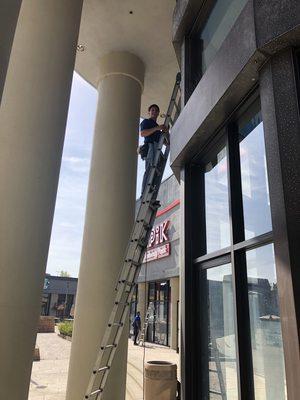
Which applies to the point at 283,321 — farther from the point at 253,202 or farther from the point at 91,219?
the point at 91,219

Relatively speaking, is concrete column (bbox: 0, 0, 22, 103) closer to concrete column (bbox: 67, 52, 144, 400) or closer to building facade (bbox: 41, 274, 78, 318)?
concrete column (bbox: 67, 52, 144, 400)

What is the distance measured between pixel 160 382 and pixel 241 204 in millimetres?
5025

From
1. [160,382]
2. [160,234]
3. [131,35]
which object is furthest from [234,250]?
[160,234]

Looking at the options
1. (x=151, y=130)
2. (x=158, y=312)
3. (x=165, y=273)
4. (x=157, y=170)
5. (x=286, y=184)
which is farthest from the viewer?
(x=158, y=312)

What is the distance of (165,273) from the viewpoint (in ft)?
62.3

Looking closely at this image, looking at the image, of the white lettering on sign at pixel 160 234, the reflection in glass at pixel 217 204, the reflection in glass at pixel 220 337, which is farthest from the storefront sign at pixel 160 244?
the reflection in glass at pixel 220 337

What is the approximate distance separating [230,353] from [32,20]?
17.4 feet

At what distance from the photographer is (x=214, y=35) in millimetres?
4844

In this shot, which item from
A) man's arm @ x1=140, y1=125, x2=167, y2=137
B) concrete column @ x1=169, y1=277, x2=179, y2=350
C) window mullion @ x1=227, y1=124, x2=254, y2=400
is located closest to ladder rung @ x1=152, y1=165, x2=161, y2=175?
man's arm @ x1=140, y1=125, x2=167, y2=137

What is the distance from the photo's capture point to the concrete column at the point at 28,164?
423 cm

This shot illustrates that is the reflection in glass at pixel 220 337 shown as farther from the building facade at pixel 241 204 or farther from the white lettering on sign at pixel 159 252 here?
the white lettering on sign at pixel 159 252

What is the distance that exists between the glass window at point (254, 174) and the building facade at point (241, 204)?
1 cm

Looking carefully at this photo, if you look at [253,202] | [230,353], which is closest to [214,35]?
[253,202]

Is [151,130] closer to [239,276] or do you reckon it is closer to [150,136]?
[150,136]
